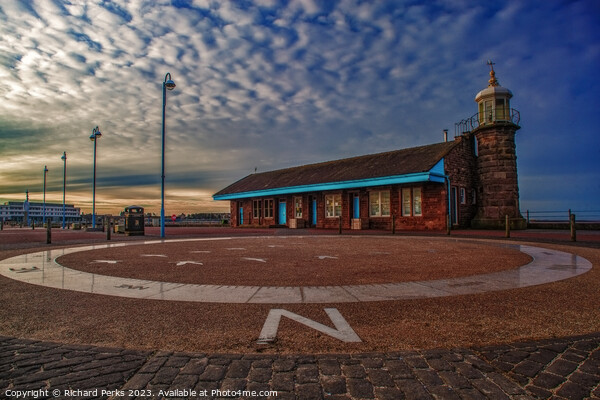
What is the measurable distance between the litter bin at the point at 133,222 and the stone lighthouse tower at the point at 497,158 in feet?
75.7

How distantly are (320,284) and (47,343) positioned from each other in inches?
142

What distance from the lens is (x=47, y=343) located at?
3.15 m

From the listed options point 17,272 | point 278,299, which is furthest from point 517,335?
point 17,272

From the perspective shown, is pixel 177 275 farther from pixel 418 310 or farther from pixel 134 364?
pixel 418 310

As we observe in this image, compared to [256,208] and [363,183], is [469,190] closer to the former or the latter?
[363,183]

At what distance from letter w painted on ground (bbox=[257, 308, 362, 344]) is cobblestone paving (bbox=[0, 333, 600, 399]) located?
0.42 m

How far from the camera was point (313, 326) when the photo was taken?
358 centimetres

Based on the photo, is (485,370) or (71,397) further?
(485,370)

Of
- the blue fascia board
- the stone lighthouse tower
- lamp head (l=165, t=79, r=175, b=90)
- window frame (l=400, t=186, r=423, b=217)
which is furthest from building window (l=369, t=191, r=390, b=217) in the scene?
lamp head (l=165, t=79, r=175, b=90)

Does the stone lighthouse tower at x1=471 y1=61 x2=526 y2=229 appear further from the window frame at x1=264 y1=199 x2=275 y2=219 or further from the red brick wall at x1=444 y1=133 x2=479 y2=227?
the window frame at x1=264 y1=199 x2=275 y2=219

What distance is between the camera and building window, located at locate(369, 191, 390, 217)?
25797 millimetres

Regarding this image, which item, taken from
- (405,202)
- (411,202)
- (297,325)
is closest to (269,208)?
(405,202)

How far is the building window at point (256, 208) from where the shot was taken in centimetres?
3575

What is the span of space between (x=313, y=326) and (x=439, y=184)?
2191 centimetres
